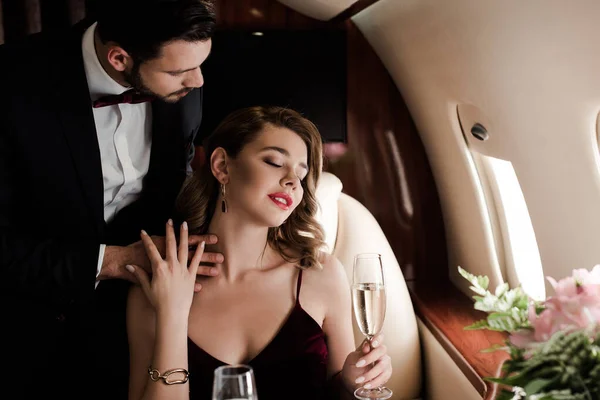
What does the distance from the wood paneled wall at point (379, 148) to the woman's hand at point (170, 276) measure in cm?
177

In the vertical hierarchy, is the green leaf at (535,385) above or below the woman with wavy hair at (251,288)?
below

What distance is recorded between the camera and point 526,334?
3.51 feet

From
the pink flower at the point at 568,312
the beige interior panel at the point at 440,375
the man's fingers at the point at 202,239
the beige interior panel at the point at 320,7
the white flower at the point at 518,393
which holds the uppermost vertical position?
the beige interior panel at the point at 320,7

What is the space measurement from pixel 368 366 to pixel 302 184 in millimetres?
722

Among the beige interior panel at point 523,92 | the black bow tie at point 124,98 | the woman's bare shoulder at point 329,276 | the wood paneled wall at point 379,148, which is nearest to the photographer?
the beige interior panel at point 523,92

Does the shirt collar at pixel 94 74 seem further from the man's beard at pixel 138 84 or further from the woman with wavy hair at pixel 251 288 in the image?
the woman with wavy hair at pixel 251 288

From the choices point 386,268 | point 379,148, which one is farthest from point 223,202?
point 379,148

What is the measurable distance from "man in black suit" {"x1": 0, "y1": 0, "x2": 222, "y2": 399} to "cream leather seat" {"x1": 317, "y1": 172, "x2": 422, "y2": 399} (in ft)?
2.28

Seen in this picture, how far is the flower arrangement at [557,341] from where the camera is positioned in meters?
0.97

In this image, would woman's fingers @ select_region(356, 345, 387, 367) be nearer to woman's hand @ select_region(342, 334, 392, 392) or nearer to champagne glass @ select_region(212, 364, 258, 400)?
woman's hand @ select_region(342, 334, 392, 392)

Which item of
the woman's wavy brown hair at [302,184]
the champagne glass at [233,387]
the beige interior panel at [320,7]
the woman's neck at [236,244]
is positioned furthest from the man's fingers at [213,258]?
the beige interior panel at [320,7]

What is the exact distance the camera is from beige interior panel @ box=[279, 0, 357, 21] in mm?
2866

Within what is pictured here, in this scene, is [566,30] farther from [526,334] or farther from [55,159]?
[55,159]

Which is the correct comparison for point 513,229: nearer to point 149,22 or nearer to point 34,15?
point 149,22
